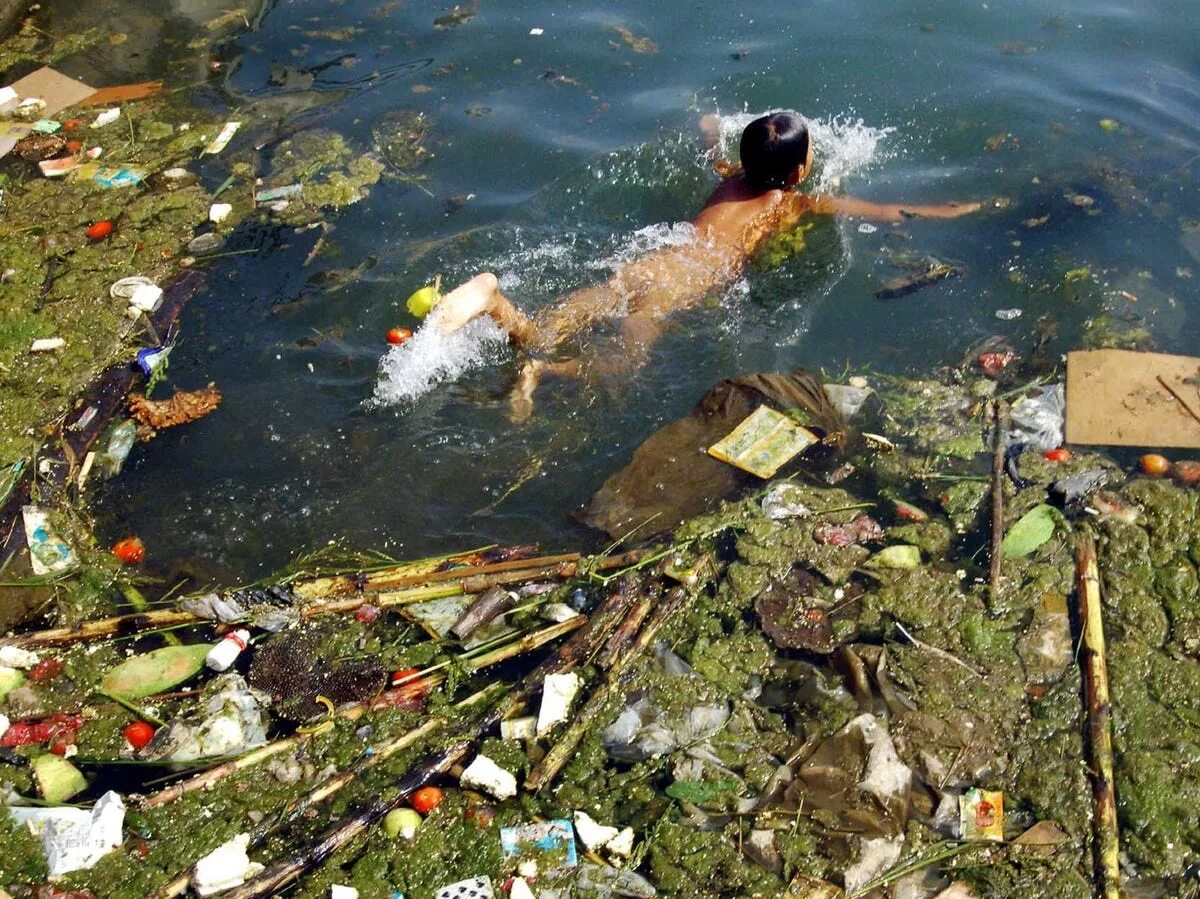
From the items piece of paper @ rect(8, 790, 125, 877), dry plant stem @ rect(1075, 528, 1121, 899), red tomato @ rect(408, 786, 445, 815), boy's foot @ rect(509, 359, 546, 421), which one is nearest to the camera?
dry plant stem @ rect(1075, 528, 1121, 899)

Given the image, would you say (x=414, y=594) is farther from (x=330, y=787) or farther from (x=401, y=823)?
(x=401, y=823)

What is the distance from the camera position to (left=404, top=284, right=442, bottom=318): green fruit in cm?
522

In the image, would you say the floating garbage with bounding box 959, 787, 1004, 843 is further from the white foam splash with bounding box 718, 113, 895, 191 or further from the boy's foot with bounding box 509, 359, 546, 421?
the white foam splash with bounding box 718, 113, 895, 191

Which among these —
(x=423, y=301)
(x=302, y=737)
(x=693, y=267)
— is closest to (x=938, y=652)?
(x=302, y=737)

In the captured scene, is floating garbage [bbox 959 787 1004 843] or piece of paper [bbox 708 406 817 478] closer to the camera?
floating garbage [bbox 959 787 1004 843]

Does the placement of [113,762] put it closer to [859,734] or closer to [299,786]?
[299,786]

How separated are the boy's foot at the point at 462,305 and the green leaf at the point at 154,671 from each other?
1757mm

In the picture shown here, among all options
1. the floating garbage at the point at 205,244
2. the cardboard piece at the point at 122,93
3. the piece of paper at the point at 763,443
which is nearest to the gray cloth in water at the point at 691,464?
the piece of paper at the point at 763,443

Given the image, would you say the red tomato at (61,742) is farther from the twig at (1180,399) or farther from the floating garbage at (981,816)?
the twig at (1180,399)

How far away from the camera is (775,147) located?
202 inches

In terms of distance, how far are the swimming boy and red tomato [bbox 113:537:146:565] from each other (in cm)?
191

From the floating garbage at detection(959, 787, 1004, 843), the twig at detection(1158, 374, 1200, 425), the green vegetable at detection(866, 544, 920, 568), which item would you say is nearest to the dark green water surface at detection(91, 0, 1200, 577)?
the twig at detection(1158, 374, 1200, 425)

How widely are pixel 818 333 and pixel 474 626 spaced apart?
278 centimetres

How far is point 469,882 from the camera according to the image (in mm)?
3008
